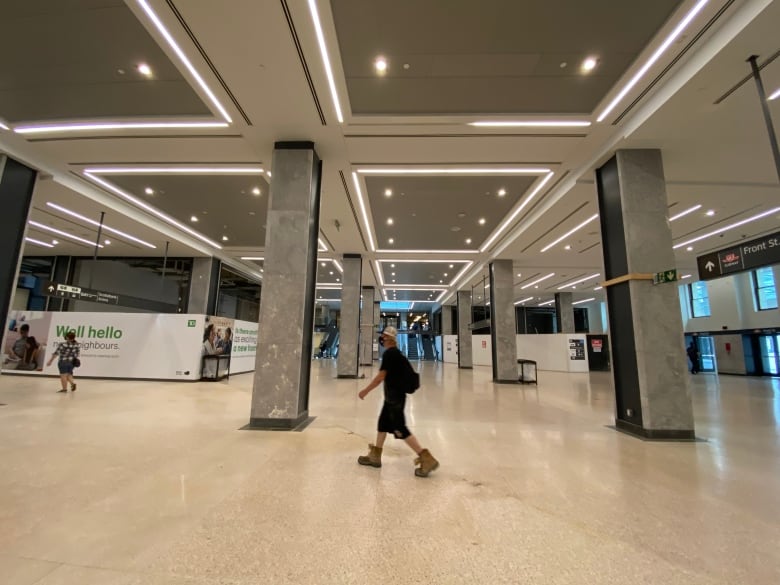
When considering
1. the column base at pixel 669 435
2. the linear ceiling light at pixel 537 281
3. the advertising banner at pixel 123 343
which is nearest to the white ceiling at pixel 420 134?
the advertising banner at pixel 123 343

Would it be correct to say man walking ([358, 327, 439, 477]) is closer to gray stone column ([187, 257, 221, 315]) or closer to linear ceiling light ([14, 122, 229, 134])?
linear ceiling light ([14, 122, 229, 134])

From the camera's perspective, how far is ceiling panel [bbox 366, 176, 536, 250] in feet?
24.8

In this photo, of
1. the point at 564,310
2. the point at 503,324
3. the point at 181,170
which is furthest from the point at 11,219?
the point at 564,310

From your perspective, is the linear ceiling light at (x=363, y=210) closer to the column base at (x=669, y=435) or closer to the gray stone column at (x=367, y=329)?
the column base at (x=669, y=435)

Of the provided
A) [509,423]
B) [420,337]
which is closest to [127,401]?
[509,423]

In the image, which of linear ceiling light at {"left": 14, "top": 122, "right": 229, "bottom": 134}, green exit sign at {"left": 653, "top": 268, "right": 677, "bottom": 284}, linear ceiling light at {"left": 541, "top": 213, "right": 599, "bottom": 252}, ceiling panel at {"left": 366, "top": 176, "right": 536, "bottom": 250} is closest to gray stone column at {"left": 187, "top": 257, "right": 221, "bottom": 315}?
ceiling panel at {"left": 366, "top": 176, "right": 536, "bottom": 250}

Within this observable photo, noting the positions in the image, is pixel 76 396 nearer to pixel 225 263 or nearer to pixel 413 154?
pixel 225 263

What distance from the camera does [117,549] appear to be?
2053 mm

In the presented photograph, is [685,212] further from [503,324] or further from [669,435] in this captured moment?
[669,435]

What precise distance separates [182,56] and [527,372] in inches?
553

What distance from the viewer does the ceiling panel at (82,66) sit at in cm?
392

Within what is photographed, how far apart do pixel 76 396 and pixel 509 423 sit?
31.6ft

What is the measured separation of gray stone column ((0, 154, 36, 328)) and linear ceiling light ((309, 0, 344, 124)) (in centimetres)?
704

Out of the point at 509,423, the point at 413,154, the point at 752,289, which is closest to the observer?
the point at 509,423
